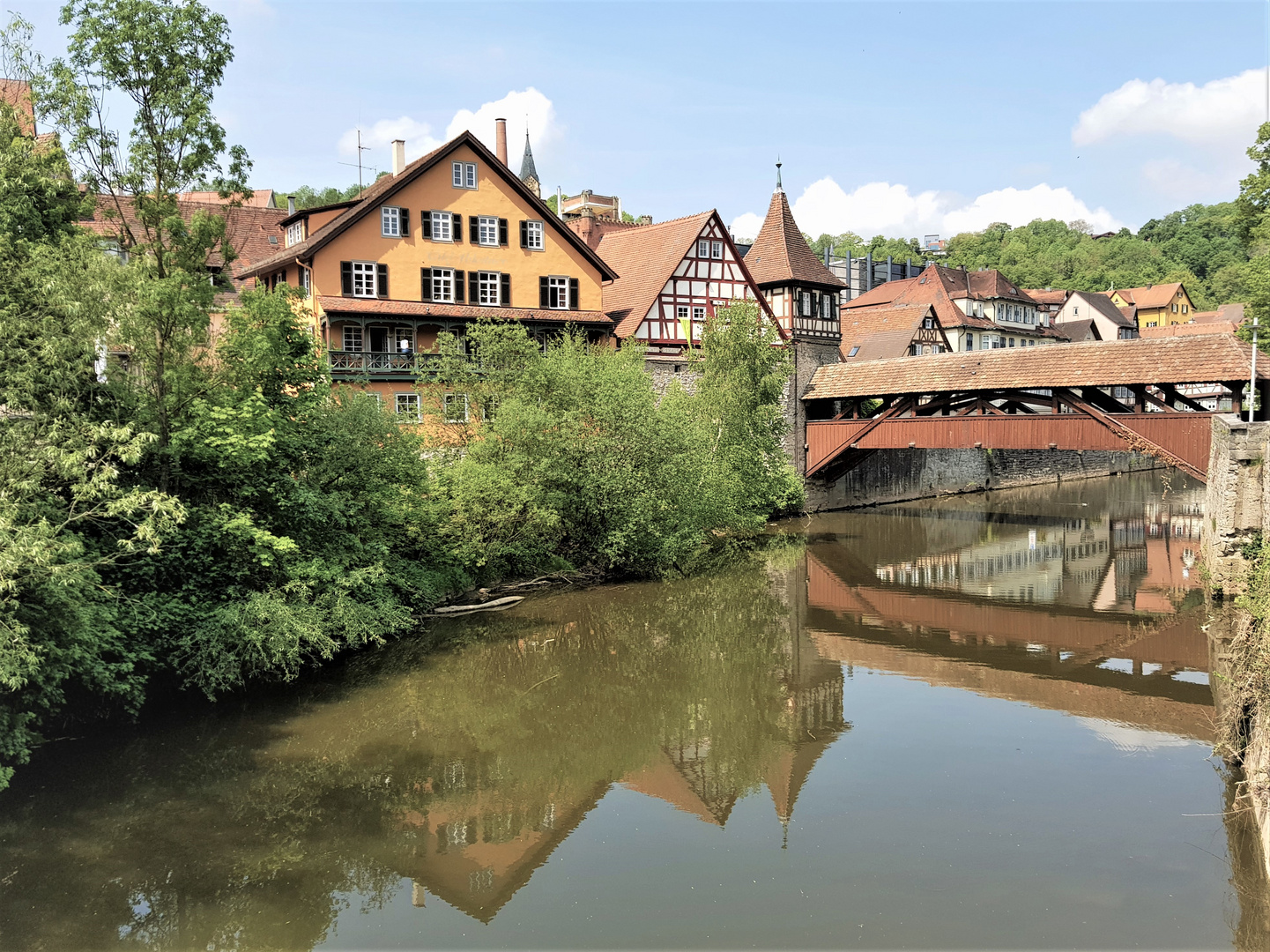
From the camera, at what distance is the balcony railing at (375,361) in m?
21.4

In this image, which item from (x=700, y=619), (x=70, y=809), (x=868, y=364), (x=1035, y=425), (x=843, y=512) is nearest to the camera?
(x=70, y=809)

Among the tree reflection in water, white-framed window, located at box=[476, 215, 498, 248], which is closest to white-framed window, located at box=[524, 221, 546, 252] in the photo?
white-framed window, located at box=[476, 215, 498, 248]

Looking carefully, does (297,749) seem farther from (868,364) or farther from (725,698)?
(868,364)

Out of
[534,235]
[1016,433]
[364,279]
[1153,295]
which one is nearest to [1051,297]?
[1153,295]

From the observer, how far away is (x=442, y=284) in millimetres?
23641

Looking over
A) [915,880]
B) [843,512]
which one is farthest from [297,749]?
[843,512]

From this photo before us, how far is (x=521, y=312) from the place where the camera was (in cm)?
2447

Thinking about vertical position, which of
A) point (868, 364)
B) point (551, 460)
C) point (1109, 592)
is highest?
point (868, 364)

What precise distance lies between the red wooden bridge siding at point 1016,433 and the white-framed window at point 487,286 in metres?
10.3

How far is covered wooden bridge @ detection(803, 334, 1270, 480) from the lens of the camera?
829 inches

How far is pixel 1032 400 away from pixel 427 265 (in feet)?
49.5

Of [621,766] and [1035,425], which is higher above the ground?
[1035,425]

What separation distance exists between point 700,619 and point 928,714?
17.4ft

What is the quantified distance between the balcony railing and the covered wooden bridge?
12113mm
